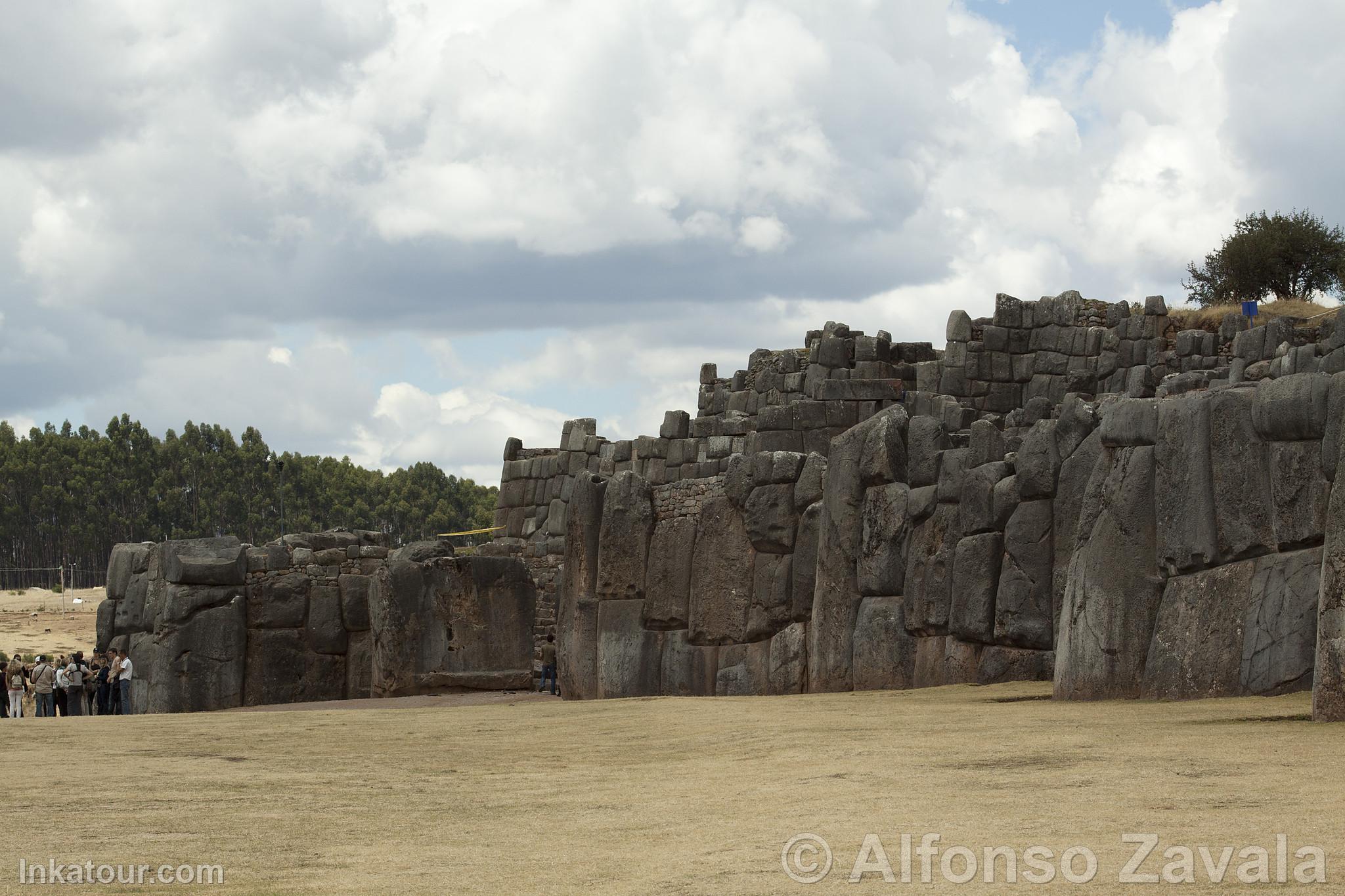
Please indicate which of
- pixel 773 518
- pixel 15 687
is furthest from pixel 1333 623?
pixel 15 687

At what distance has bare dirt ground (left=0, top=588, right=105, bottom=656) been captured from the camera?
153 feet

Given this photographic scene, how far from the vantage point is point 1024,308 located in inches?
1075

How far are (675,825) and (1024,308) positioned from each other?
21.4 meters

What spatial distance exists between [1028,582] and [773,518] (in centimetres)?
450

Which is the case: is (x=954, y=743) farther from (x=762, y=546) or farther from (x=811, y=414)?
(x=811, y=414)

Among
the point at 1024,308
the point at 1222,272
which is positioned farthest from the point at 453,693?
the point at 1222,272

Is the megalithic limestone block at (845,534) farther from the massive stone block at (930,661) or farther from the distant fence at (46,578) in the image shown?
the distant fence at (46,578)

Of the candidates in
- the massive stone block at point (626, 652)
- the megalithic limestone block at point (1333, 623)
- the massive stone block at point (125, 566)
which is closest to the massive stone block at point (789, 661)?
the massive stone block at point (626, 652)

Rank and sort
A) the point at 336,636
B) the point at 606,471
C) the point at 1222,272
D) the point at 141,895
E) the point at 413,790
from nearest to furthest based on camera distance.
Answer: the point at 141,895
the point at 413,790
the point at 336,636
the point at 606,471
the point at 1222,272

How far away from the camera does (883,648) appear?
52.2ft

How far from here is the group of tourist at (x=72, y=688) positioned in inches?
885

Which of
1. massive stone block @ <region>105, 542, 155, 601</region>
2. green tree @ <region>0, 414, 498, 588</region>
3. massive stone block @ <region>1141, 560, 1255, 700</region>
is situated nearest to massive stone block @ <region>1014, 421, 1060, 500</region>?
massive stone block @ <region>1141, 560, 1255, 700</region>

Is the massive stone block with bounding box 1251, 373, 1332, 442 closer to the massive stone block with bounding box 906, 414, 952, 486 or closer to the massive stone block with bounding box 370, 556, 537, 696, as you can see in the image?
the massive stone block with bounding box 906, 414, 952, 486

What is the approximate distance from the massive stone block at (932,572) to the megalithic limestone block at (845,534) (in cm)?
82
